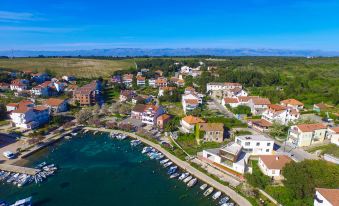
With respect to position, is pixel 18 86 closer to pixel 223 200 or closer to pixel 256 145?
pixel 256 145

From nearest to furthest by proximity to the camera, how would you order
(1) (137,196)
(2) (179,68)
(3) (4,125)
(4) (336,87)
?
(1) (137,196)
(3) (4,125)
(4) (336,87)
(2) (179,68)

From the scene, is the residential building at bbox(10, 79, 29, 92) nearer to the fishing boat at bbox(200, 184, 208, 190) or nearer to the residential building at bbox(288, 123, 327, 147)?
the fishing boat at bbox(200, 184, 208, 190)

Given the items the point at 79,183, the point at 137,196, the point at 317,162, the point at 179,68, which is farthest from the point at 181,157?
the point at 179,68

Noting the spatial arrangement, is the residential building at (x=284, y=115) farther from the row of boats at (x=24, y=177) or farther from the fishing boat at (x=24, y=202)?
the fishing boat at (x=24, y=202)

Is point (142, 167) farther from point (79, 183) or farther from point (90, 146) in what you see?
point (90, 146)

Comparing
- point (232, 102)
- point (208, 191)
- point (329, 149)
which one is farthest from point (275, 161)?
point (232, 102)

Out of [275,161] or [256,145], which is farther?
[256,145]
